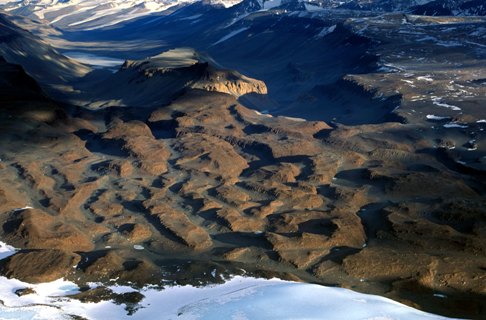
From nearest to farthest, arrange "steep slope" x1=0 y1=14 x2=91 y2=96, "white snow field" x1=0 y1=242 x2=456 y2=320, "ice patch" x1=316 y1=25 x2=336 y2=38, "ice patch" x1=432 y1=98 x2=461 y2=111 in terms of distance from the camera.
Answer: "white snow field" x1=0 y1=242 x2=456 y2=320 → "ice patch" x1=432 y1=98 x2=461 y2=111 → "steep slope" x1=0 y1=14 x2=91 y2=96 → "ice patch" x1=316 y1=25 x2=336 y2=38

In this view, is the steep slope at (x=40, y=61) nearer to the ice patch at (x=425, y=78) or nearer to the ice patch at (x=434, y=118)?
the ice patch at (x=425, y=78)

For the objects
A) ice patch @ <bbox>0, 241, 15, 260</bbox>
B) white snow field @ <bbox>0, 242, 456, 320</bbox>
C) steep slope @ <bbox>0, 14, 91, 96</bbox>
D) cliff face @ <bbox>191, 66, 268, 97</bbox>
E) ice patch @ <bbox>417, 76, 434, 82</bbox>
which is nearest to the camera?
white snow field @ <bbox>0, 242, 456, 320</bbox>

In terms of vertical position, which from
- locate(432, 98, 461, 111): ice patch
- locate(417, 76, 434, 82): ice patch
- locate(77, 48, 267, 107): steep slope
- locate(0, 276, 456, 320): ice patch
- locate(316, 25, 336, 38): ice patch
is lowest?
locate(316, 25, 336, 38): ice patch

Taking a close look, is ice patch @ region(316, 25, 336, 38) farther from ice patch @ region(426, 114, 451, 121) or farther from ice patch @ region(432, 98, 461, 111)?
ice patch @ region(426, 114, 451, 121)

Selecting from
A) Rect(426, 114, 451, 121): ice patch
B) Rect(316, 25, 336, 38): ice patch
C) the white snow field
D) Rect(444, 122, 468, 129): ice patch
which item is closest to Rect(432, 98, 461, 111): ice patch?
Rect(426, 114, 451, 121): ice patch

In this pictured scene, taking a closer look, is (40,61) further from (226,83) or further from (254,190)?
(254,190)

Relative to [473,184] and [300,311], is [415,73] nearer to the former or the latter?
[473,184]

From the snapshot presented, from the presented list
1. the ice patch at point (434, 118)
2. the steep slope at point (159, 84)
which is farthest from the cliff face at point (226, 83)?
the ice patch at point (434, 118)
